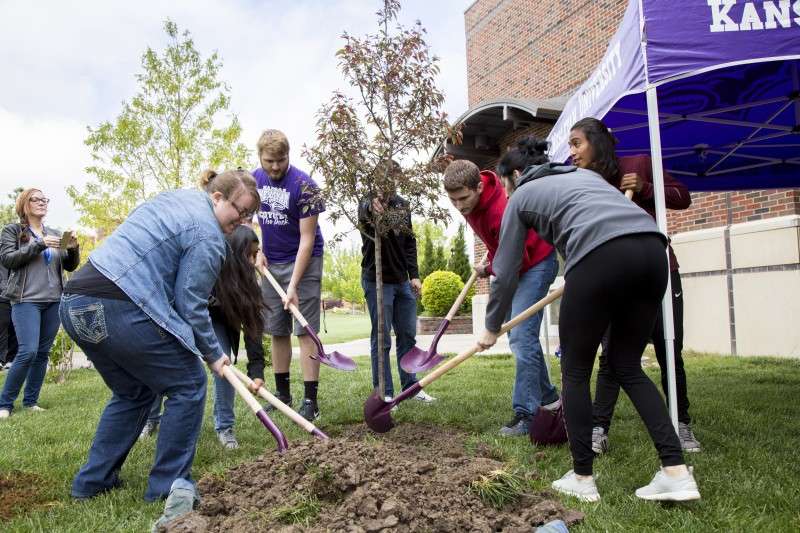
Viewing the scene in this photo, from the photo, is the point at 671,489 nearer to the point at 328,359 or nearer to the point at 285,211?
the point at 328,359

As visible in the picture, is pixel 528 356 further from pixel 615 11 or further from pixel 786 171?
pixel 615 11

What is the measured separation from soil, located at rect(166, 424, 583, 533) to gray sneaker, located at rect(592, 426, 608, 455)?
0.82 meters

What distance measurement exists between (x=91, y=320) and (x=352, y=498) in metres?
1.41

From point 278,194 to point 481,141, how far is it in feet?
28.2

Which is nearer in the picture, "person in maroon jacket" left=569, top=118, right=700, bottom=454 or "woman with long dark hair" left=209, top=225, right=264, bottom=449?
"person in maroon jacket" left=569, top=118, right=700, bottom=454

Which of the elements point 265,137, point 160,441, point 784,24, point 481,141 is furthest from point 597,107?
point 481,141

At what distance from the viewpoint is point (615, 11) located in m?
10.3

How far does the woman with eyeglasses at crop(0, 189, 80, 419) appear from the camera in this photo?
5230 mm

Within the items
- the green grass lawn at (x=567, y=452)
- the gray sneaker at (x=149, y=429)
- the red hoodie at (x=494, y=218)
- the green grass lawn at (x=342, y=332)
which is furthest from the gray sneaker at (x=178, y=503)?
the green grass lawn at (x=342, y=332)

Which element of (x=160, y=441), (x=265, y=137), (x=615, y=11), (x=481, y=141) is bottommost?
(x=160, y=441)

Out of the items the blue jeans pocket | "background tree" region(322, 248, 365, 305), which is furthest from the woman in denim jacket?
"background tree" region(322, 248, 365, 305)

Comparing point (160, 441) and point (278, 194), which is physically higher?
point (278, 194)

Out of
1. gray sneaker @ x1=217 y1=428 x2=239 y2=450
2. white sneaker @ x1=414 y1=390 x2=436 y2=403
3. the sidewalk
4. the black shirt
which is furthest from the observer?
the sidewalk

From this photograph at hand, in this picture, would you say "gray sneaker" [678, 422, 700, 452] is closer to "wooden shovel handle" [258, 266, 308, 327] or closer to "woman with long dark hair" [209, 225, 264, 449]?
"wooden shovel handle" [258, 266, 308, 327]
